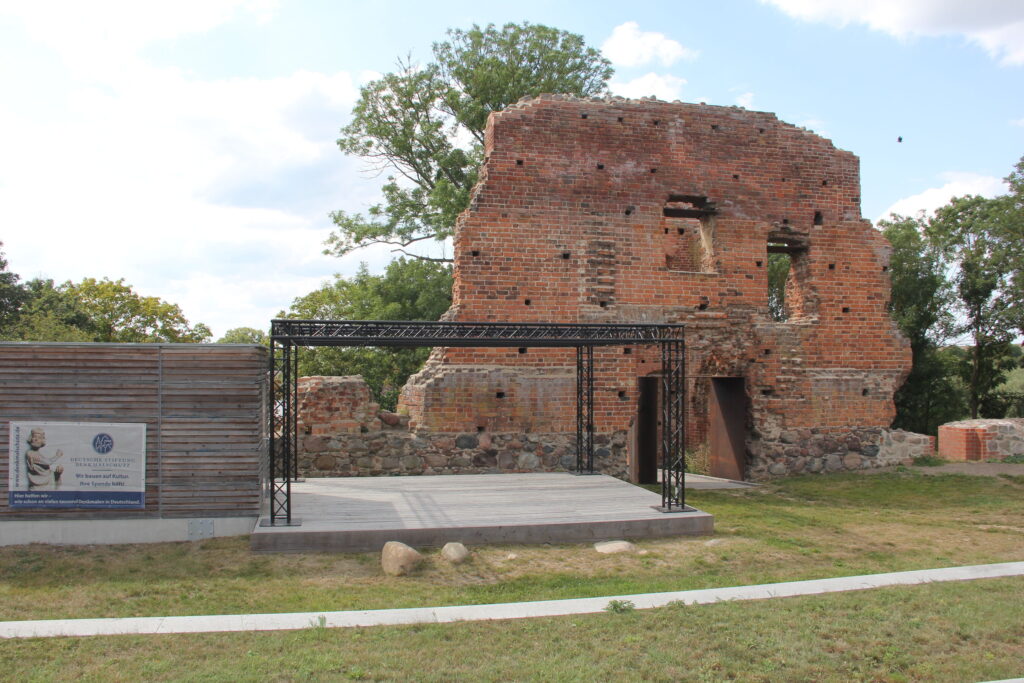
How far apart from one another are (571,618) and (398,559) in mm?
2200

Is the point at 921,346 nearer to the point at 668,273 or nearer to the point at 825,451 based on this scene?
the point at 825,451

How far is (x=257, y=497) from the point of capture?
8.57 metres

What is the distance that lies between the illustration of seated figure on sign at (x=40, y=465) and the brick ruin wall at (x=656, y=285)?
184 inches

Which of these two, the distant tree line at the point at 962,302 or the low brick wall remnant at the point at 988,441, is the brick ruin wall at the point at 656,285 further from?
the distant tree line at the point at 962,302

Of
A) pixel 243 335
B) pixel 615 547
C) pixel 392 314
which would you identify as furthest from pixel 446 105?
pixel 243 335

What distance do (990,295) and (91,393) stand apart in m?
25.2

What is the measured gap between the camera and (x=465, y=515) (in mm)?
8984

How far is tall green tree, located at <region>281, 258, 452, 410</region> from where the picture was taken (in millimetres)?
23625

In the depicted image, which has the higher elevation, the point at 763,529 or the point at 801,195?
the point at 801,195

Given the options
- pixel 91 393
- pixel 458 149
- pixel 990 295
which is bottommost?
pixel 91 393

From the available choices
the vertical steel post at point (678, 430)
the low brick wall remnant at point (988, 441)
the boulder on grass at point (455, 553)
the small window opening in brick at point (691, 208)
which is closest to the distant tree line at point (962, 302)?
the low brick wall remnant at point (988, 441)

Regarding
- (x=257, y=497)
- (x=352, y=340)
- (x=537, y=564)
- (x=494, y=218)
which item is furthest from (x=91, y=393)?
(x=494, y=218)

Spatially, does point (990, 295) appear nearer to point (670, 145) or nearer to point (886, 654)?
point (670, 145)

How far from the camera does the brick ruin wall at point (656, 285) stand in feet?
41.1
